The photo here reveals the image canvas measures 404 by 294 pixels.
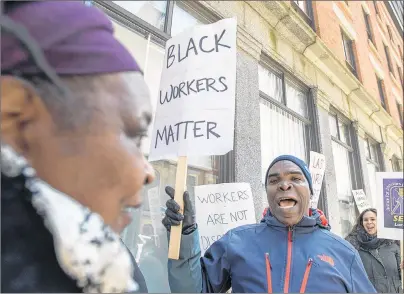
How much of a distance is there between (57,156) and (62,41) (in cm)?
23

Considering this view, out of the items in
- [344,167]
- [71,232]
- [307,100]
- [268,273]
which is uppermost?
[307,100]

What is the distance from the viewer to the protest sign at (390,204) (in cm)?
313

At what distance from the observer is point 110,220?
618mm

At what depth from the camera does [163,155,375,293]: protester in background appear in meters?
1.35

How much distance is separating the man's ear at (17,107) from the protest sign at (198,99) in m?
0.86

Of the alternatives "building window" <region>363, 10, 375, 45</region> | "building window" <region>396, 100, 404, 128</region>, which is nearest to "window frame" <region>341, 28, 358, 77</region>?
"building window" <region>363, 10, 375, 45</region>

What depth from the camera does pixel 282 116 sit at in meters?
5.12

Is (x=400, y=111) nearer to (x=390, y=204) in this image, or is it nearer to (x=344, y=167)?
(x=344, y=167)

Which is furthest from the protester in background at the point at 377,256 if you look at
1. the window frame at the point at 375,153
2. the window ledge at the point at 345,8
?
the window ledge at the point at 345,8

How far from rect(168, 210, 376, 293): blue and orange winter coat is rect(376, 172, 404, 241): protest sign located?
2.07 metres

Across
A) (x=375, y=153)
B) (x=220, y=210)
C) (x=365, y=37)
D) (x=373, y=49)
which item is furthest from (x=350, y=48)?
(x=220, y=210)

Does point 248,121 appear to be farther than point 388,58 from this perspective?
No

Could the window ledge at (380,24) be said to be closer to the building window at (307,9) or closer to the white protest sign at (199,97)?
the building window at (307,9)

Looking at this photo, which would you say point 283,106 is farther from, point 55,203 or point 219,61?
point 55,203
